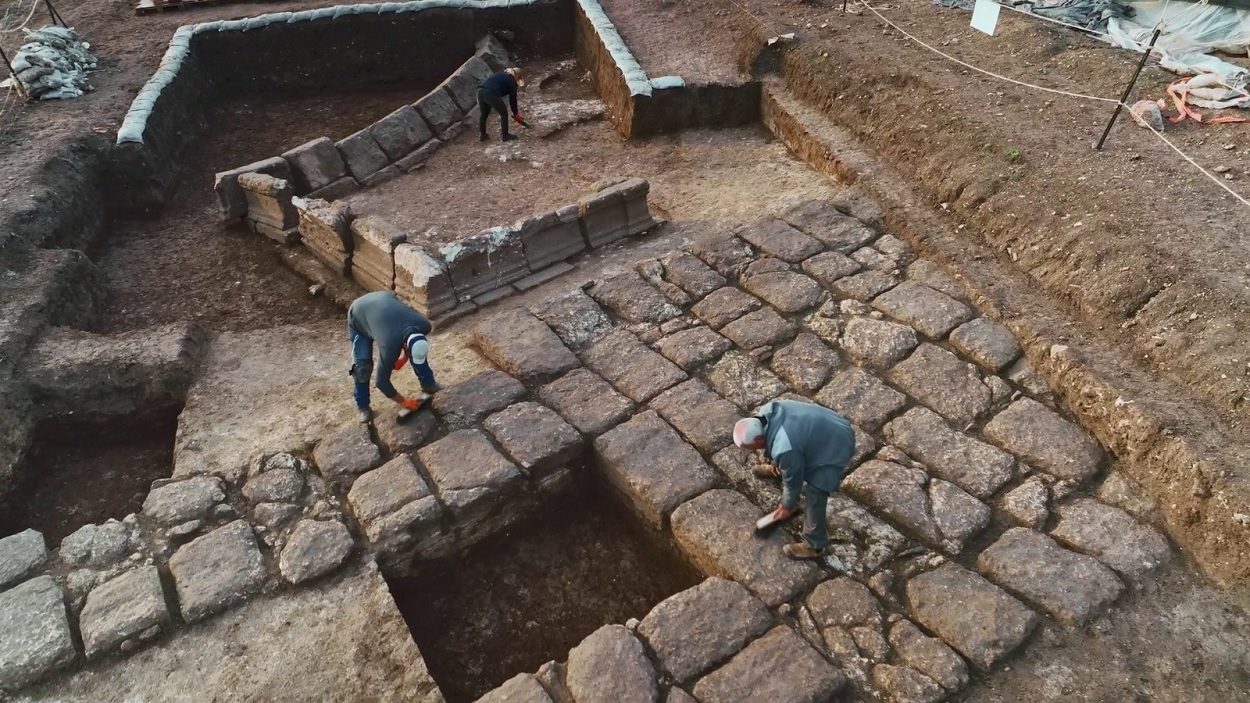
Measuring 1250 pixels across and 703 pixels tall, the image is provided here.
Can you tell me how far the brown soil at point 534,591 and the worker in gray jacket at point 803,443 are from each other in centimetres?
111

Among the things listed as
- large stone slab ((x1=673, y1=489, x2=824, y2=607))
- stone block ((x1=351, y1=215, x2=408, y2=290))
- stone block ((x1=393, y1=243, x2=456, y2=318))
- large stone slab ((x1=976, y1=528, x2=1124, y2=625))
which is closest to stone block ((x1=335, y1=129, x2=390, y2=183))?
stone block ((x1=351, y1=215, x2=408, y2=290))

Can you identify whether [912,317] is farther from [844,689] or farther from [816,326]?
[844,689]

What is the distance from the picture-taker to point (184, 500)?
15.6 ft

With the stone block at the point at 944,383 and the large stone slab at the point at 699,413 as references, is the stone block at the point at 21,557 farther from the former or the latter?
the stone block at the point at 944,383

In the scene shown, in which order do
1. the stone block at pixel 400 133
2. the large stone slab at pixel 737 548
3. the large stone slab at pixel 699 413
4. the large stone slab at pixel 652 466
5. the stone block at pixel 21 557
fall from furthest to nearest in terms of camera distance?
the stone block at pixel 400 133 < the large stone slab at pixel 699 413 < the large stone slab at pixel 652 466 < the stone block at pixel 21 557 < the large stone slab at pixel 737 548

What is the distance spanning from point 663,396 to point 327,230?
393 cm

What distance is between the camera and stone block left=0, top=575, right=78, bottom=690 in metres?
3.91

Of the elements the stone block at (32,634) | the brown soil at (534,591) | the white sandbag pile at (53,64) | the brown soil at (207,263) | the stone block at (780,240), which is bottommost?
the brown soil at (534,591)

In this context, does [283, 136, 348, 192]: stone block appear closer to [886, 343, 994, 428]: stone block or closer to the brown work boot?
[886, 343, 994, 428]: stone block

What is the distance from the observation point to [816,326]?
598 centimetres

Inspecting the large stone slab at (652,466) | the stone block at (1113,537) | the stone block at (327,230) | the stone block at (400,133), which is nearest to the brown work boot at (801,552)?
the large stone slab at (652,466)

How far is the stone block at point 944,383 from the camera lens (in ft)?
17.1

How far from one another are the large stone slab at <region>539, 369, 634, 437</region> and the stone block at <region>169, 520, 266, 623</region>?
2073 mm

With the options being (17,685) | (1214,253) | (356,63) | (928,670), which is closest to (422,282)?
(17,685)
